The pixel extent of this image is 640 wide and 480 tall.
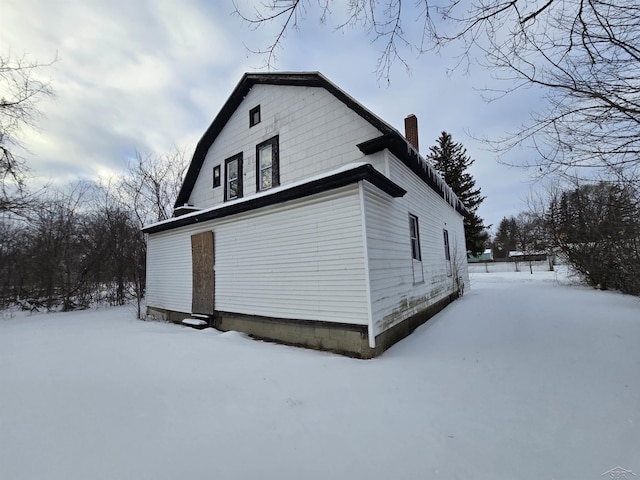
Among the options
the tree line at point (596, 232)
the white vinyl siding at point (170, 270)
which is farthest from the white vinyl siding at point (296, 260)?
the tree line at point (596, 232)

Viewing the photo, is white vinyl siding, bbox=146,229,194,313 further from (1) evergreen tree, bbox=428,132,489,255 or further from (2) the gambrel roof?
(1) evergreen tree, bbox=428,132,489,255

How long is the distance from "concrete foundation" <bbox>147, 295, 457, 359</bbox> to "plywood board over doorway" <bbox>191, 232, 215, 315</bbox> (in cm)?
59

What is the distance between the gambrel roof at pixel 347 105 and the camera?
6523 mm

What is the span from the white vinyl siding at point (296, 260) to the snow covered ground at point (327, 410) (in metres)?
1.04

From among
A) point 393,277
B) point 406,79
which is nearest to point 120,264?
point 393,277

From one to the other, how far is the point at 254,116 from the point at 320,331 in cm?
810

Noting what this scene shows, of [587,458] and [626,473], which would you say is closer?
[626,473]

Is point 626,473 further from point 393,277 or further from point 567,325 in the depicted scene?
point 567,325

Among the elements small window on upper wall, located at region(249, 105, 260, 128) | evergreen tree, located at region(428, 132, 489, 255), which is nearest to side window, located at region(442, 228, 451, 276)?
small window on upper wall, located at region(249, 105, 260, 128)

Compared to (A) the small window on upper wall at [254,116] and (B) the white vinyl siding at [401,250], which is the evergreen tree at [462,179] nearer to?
(B) the white vinyl siding at [401,250]

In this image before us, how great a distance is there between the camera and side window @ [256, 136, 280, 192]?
910 cm

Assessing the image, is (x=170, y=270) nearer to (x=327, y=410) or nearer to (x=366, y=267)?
(x=366, y=267)

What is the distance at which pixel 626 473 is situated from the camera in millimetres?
2225

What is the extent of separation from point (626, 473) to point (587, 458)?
230mm
